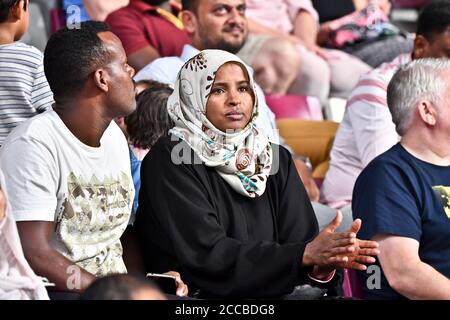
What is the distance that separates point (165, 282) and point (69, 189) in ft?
1.48

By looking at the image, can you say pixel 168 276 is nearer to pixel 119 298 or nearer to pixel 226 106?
pixel 226 106

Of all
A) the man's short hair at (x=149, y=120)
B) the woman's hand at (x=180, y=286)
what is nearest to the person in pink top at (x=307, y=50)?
the man's short hair at (x=149, y=120)

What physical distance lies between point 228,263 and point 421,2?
14.9 feet

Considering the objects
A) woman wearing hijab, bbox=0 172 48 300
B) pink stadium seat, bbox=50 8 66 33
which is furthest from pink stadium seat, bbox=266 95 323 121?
woman wearing hijab, bbox=0 172 48 300

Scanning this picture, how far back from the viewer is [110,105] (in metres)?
3.69

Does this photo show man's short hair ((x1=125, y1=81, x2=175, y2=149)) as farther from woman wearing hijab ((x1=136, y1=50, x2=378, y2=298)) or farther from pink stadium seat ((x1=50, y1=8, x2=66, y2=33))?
pink stadium seat ((x1=50, y1=8, x2=66, y2=33))

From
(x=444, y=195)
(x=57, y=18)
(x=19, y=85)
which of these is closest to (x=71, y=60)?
(x=19, y=85)

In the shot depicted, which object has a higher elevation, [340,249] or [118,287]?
[118,287]

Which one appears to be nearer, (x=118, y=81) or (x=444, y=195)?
(x=118, y=81)

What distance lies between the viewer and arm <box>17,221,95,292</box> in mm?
3354

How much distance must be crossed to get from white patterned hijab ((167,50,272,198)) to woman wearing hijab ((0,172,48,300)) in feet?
2.81

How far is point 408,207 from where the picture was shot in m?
3.81

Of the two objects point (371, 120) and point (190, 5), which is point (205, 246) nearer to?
point (371, 120)
